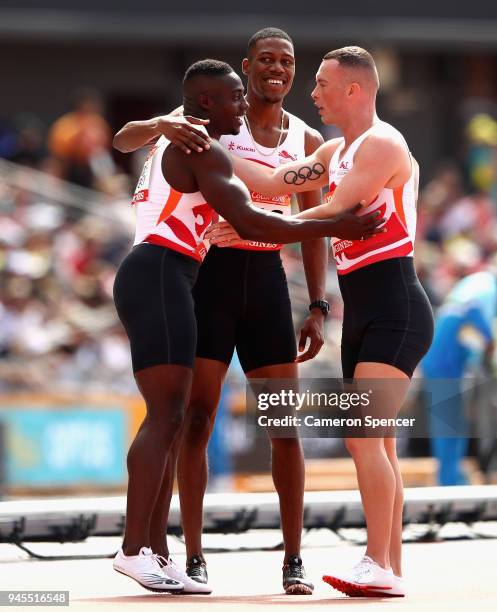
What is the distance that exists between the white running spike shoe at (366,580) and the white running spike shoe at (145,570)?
72 centimetres

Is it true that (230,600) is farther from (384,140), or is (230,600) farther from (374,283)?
(384,140)

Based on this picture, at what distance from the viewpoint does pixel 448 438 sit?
1195cm

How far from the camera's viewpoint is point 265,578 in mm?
7637

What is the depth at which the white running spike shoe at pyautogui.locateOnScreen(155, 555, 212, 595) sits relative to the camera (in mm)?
6766

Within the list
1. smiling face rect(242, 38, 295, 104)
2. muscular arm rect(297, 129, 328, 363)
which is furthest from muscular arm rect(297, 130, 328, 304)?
smiling face rect(242, 38, 295, 104)

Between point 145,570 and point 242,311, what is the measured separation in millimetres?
1375

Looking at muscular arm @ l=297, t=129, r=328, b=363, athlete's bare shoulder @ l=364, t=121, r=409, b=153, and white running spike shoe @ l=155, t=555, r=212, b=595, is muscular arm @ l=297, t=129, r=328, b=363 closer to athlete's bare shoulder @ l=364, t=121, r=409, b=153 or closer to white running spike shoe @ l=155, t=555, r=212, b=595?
athlete's bare shoulder @ l=364, t=121, r=409, b=153

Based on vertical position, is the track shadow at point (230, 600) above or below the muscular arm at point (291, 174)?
below

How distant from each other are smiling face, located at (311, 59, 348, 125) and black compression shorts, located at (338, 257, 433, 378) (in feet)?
2.40

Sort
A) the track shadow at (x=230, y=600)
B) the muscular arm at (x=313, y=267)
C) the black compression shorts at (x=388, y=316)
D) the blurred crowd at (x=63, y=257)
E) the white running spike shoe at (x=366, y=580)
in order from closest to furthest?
1. the track shadow at (x=230, y=600)
2. the white running spike shoe at (x=366, y=580)
3. the black compression shorts at (x=388, y=316)
4. the muscular arm at (x=313, y=267)
5. the blurred crowd at (x=63, y=257)

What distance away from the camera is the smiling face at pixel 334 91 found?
6816 millimetres

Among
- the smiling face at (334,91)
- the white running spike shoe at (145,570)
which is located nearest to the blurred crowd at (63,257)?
the white running spike shoe at (145,570)

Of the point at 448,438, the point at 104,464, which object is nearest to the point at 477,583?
the point at 448,438

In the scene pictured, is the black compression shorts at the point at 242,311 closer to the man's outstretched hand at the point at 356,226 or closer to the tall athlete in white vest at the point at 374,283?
the tall athlete in white vest at the point at 374,283
